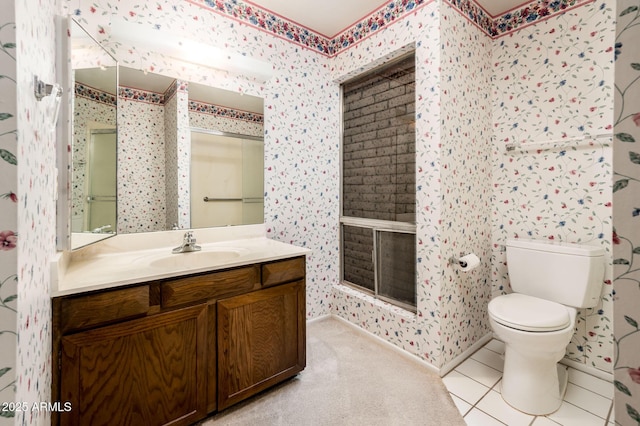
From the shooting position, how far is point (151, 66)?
174 cm

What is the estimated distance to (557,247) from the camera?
1.79 metres

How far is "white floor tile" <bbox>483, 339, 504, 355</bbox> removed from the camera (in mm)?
2120

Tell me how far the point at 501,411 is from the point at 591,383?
72 cm

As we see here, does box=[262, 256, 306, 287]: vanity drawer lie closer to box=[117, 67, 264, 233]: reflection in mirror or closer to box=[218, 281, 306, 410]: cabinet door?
box=[218, 281, 306, 410]: cabinet door

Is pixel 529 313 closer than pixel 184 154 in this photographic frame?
Yes

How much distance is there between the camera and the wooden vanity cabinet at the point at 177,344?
110 centimetres

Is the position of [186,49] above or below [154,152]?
above

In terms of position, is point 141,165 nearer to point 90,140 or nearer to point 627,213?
point 90,140

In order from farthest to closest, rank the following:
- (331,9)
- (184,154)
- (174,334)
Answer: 1. (331,9)
2. (184,154)
3. (174,334)

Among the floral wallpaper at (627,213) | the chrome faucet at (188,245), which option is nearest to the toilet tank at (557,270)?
the floral wallpaper at (627,213)

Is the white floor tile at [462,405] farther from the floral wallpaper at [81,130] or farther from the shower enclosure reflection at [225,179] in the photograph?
the floral wallpaper at [81,130]

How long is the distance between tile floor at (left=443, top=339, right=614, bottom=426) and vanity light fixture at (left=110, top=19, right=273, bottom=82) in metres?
2.52

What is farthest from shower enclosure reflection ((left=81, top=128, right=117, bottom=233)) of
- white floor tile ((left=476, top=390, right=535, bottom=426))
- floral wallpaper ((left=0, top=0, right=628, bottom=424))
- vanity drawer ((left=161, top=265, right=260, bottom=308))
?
white floor tile ((left=476, top=390, right=535, bottom=426))

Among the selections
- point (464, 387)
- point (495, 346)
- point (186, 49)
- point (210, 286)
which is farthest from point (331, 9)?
point (495, 346)
